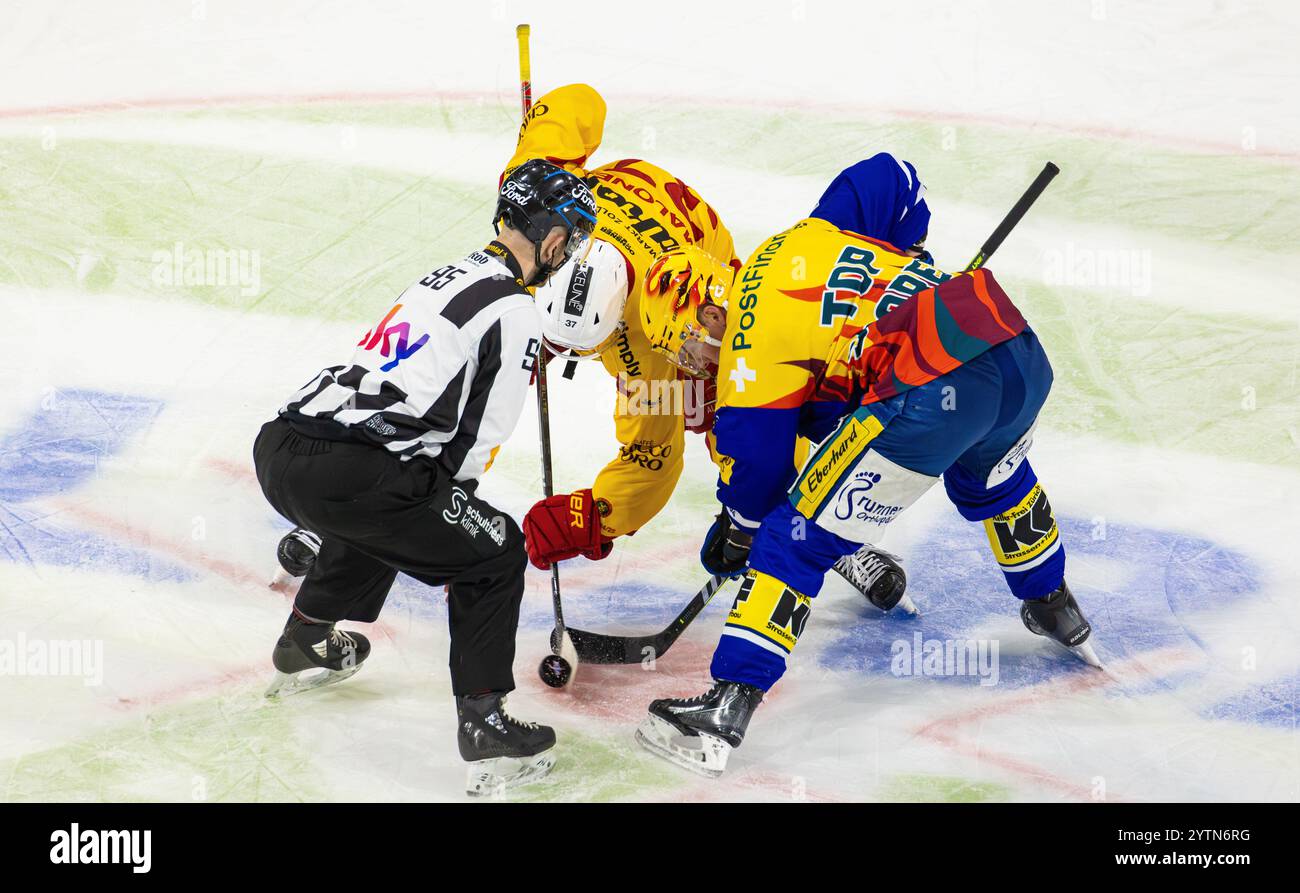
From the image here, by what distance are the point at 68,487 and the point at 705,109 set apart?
346 centimetres

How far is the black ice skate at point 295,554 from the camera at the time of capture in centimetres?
405

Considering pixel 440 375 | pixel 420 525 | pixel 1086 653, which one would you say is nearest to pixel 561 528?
pixel 420 525

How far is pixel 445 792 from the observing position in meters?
3.06

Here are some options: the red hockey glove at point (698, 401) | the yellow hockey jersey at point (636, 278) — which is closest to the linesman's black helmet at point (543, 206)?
the yellow hockey jersey at point (636, 278)

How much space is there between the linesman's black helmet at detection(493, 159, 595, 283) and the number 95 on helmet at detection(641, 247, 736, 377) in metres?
0.28

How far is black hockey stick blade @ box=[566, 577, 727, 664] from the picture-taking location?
3754mm

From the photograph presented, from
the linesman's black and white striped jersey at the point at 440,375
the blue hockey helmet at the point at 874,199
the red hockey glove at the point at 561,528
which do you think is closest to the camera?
the linesman's black and white striped jersey at the point at 440,375

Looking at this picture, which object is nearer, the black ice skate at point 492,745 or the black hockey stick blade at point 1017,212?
the black ice skate at point 492,745

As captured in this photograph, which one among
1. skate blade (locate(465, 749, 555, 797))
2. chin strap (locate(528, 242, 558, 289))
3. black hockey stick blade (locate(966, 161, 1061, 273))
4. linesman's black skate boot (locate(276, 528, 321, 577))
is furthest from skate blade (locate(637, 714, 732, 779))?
black hockey stick blade (locate(966, 161, 1061, 273))

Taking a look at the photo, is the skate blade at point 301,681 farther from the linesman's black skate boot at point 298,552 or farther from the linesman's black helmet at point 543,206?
the linesman's black helmet at point 543,206

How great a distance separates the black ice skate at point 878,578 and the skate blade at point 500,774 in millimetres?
1282

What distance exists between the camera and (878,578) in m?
4.02

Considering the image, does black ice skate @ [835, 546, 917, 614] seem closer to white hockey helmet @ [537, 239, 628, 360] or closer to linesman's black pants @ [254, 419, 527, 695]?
white hockey helmet @ [537, 239, 628, 360]
